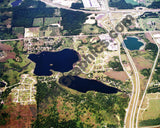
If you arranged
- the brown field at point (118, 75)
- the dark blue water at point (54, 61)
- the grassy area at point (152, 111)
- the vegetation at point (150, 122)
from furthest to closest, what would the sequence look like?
the dark blue water at point (54, 61), the brown field at point (118, 75), the grassy area at point (152, 111), the vegetation at point (150, 122)

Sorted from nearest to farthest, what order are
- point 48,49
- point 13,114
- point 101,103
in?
point 13,114
point 101,103
point 48,49

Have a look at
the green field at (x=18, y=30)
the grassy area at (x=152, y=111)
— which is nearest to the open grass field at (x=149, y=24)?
the grassy area at (x=152, y=111)

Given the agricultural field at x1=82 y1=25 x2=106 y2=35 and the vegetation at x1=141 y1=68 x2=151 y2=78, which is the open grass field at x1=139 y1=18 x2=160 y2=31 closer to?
the agricultural field at x1=82 y1=25 x2=106 y2=35

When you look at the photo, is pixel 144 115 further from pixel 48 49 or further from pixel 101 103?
pixel 48 49

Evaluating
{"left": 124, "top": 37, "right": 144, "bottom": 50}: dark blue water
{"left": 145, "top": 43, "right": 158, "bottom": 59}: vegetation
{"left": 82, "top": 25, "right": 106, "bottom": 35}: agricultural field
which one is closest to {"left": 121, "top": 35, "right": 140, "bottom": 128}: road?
{"left": 124, "top": 37, "right": 144, "bottom": 50}: dark blue water

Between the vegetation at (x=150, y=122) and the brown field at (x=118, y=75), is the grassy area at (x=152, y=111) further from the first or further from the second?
the brown field at (x=118, y=75)

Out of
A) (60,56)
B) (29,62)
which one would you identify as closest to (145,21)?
(60,56)

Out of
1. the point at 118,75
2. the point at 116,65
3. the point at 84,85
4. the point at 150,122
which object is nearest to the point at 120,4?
the point at 116,65
